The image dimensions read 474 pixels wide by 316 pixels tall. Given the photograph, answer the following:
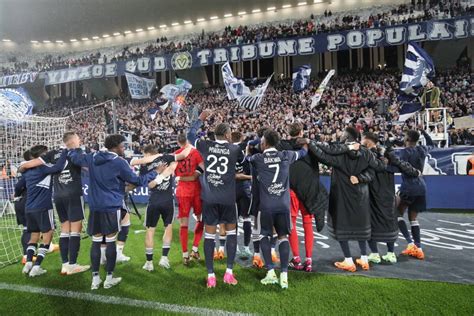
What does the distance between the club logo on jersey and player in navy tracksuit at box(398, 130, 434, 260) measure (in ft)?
72.0

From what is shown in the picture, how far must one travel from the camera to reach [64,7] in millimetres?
31109

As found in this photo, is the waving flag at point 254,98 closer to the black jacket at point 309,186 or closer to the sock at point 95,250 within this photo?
the black jacket at point 309,186

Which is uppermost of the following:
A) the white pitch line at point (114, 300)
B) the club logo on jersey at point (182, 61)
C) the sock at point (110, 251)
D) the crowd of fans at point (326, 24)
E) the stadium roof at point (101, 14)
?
the stadium roof at point (101, 14)

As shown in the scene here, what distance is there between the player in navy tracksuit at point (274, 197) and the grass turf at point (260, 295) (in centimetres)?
45

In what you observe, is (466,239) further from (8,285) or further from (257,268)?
(8,285)

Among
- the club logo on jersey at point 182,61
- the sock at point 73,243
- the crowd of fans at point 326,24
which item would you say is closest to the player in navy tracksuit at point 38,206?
the sock at point 73,243

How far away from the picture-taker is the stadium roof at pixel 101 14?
30.9 metres

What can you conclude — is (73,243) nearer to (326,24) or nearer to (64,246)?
(64,246)

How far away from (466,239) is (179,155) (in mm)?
6101

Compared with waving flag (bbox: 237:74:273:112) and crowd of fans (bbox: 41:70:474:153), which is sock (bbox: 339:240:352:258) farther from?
waving flag (bbox: 237:74:273:112)

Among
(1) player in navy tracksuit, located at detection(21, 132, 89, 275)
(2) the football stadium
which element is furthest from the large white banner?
(1) player in navy tracksuit, located at detection(21, 132, 89, 275)

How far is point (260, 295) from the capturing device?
5031mm

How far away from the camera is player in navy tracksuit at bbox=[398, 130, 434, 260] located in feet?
22.0

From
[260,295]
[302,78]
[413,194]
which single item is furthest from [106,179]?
[302,78]
